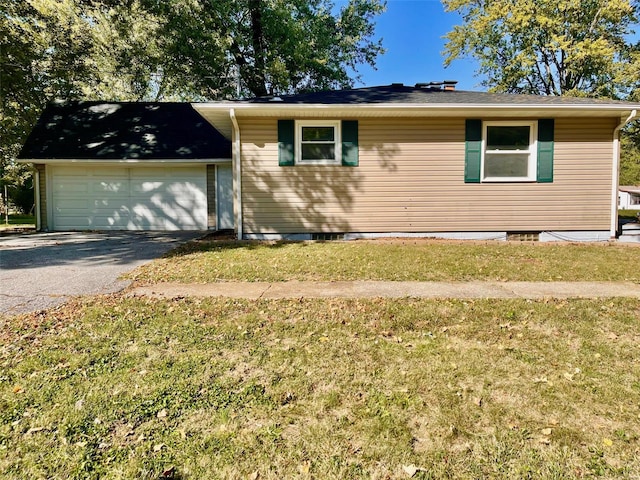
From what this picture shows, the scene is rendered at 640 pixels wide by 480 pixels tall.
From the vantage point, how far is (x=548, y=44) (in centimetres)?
1947

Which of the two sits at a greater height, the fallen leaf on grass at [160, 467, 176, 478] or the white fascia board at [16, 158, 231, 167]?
the white fascia board at [16, 158, 231, 167]

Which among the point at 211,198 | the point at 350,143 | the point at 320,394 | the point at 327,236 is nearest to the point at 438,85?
the point at 350,143

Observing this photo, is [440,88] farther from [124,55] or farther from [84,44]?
[84,44]

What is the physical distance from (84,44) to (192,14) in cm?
442

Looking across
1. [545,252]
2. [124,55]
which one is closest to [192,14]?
[124,55]

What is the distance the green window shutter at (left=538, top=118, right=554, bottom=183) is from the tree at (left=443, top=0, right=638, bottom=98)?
12.3m

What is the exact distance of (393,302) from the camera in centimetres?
414

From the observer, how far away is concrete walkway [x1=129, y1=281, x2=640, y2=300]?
442 centimetres

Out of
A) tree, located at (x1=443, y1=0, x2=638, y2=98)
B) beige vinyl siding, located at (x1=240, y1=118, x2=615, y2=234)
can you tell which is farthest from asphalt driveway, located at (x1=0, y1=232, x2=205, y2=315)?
tree, located at (x1=443, y1=0, x2=638, y2=98)

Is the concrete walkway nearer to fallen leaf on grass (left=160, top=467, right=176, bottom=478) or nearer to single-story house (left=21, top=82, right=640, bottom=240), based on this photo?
fallen leaf on grass (left=160, top=467, right=176, bottom=478)

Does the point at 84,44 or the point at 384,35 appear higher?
the point at 384,35

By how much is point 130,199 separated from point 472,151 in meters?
10.3

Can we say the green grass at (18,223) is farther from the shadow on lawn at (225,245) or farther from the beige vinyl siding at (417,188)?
the beige vinyl siding at (417,188)

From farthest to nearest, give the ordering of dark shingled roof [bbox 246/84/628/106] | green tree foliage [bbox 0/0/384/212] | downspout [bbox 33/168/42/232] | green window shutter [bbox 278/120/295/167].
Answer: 1. green tree foliage [bbox 0/0/384/212]
2. downspout [bbox 33/168/42/232]
3. green window shutter [bbox 278/120/295/167]
4. dark shingled roof [bbox 246/84/628/106]
